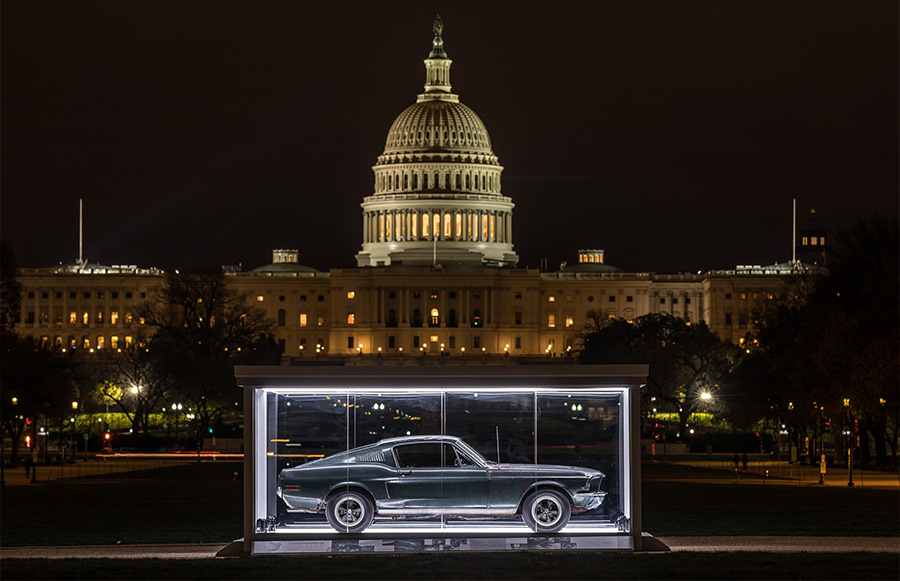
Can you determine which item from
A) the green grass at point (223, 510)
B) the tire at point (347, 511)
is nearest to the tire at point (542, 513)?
the tire at point (347, 511)

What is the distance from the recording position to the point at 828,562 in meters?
29.7

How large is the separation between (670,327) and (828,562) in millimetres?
99349

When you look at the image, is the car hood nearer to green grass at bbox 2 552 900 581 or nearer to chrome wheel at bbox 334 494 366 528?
green grass at bbox 2 552 900 581

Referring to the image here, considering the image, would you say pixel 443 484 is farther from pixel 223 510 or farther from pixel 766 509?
pixel 223 510

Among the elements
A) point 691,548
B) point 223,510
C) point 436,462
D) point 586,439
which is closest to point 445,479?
point 436,462

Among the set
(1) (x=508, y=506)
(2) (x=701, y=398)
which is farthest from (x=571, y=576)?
(2) (x=701, y=398)

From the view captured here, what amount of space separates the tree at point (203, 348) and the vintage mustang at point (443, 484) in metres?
68.5

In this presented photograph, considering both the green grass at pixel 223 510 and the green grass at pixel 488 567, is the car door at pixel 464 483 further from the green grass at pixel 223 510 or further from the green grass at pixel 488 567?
the green grass at pixel 223 510

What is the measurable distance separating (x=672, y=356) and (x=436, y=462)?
84592 millimetres

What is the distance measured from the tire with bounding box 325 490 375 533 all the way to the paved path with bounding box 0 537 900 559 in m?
2.26

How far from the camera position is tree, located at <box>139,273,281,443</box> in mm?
103562

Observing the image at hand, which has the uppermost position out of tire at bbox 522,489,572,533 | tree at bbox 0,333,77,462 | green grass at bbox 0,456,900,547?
tree at bbox 0,333,77,462

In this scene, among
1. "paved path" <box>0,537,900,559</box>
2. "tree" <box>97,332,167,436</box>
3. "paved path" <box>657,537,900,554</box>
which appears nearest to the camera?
"paved path" <box>0,537,900,559</box>

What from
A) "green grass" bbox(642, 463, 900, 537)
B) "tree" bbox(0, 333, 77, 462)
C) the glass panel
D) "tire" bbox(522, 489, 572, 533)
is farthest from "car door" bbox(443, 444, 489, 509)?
"tree" bbox(0, 333, 77, 462)
